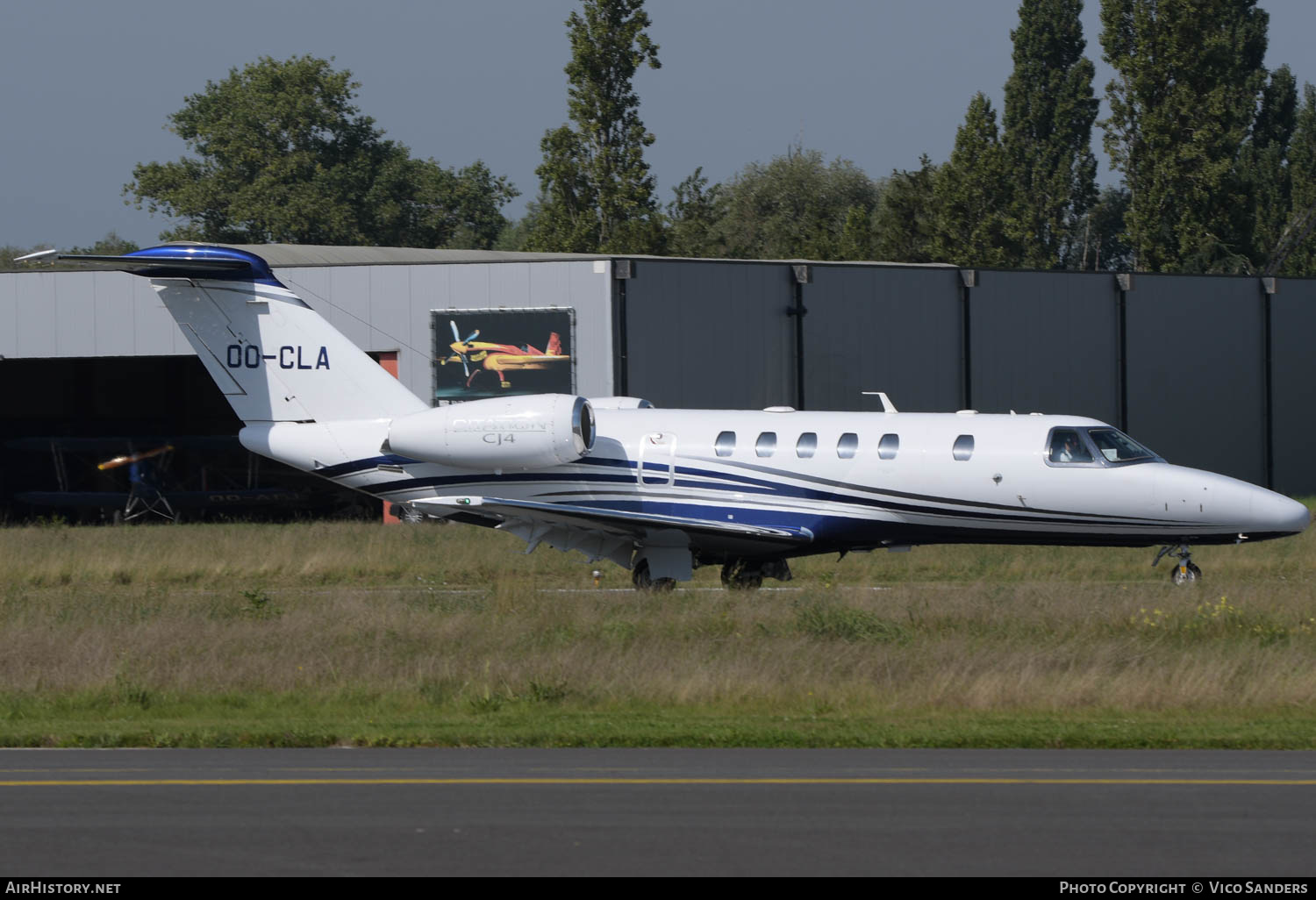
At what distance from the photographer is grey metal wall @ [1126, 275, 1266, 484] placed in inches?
1572

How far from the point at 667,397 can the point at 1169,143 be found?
28.2 m

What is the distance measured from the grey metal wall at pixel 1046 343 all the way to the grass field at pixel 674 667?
15619 mm

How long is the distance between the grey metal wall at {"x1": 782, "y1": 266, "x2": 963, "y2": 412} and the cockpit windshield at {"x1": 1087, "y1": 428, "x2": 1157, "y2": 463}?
14.5m

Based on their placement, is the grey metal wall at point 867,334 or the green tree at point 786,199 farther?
the green tree at point 786,199

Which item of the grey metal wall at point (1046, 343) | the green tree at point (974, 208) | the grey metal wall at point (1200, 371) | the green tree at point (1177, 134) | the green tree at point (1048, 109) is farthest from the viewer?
the green tree at point (1048, 109)

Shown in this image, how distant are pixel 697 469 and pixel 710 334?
43.5 feet

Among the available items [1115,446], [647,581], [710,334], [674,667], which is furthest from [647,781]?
[710,334]

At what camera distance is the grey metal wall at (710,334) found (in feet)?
111

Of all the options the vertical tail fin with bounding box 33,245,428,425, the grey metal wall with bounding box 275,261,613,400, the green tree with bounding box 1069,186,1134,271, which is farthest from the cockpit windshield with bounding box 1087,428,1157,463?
the green tree with bounding box 1069,186,1134,271

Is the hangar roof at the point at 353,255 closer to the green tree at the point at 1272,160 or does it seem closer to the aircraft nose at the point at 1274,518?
the aircraft nose at the point at 1274,518

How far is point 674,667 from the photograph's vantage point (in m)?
14.7

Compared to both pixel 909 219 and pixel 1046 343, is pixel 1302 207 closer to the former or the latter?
pixel 909 219

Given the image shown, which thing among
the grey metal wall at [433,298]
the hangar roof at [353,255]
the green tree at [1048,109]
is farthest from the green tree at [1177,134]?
the grey metal wall at [433,298]

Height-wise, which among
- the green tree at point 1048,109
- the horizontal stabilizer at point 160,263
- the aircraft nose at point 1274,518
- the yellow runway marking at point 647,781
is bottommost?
the yellow runway marking at point 647,781
